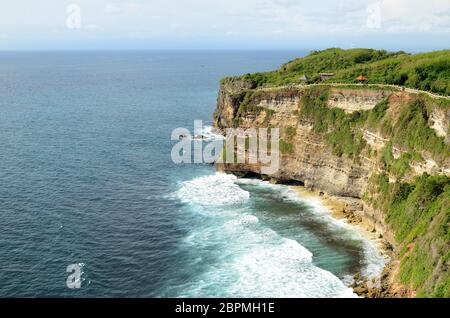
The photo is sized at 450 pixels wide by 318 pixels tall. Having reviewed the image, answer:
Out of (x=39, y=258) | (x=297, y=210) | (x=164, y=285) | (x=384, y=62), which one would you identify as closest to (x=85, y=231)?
(x=39, y=258)

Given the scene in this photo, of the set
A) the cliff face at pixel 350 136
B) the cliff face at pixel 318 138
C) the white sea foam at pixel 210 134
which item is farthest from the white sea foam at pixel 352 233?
the white sea foam at pixel 210 134

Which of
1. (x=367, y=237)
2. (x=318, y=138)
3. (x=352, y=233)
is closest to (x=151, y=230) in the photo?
(x=352, y=233)

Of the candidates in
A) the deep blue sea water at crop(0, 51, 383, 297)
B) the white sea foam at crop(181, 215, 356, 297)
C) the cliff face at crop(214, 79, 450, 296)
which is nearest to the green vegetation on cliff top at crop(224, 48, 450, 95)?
the cliff face at crop(214, 79, 450, 296)

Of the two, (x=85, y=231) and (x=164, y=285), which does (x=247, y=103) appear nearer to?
(x=85, y=231)

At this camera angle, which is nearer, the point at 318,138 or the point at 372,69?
the point at 318,138

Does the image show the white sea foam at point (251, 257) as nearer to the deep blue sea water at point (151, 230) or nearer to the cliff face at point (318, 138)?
the deep blue sea water at point (151, 230)

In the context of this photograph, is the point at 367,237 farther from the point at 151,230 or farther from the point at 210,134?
the point at 210,134

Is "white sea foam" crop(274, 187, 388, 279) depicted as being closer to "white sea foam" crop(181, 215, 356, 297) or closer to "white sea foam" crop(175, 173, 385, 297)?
"white sea foam" crop(175, 173, 385, 297)
